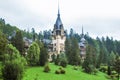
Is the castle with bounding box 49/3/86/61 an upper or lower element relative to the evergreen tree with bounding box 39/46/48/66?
upper

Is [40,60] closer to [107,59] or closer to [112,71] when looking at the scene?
[112,71]

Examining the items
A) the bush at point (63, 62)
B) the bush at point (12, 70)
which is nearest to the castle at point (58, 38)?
the bush at point (63, 62)

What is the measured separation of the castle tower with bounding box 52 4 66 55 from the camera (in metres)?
133

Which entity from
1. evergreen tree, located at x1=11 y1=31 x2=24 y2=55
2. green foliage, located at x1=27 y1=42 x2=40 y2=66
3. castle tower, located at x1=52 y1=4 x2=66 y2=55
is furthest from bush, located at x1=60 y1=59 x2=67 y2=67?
castle tower, located at x1=52 y1=4 x2=66 y2=55

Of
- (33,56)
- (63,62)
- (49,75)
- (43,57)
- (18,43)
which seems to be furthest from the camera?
(63,62)

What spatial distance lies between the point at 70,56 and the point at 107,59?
30.2m

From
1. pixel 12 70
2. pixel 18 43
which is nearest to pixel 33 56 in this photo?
pixel 18 43

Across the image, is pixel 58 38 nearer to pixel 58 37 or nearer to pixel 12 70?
pixel 58 37

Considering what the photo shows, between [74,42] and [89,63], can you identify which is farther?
[74,42]

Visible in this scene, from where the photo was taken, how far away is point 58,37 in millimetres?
132875

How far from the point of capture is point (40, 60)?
96.8m

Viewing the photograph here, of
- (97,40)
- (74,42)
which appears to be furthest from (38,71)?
(97,40)

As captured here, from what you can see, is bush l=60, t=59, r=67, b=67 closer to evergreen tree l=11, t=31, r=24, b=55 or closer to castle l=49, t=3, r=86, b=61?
evergreen tree l=11, t=31, r=24, b=55

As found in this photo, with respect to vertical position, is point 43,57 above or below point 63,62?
above
